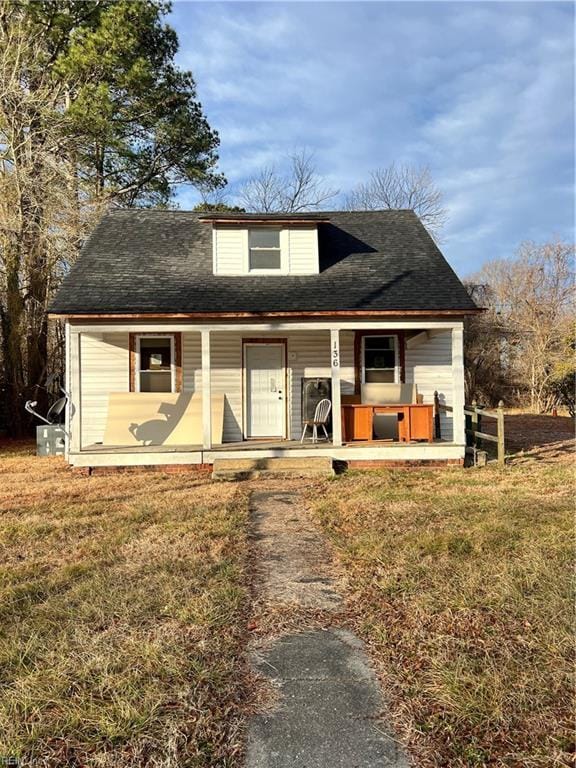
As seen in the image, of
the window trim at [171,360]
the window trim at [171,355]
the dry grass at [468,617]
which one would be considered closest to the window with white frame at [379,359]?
the window trim at [171,360]

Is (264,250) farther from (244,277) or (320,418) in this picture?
(320,418)

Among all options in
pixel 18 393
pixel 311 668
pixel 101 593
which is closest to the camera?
pixel 311 668

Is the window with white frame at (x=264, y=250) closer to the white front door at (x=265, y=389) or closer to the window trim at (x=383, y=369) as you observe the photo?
the white front door at (x=265, y=389)

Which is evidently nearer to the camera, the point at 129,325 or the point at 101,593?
the point at 101,593

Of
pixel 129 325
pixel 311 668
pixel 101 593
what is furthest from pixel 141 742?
pixel 129 325

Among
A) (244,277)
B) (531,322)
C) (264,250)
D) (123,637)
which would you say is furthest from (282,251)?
(531,322)

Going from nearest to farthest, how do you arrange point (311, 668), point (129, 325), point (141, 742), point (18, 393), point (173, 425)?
1. point (141, 742)
2. point (311, 668)
3. point (129, 325)
4. point (173, 425)
5. point (18, 393)

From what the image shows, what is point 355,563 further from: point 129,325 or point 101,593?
point 129,325

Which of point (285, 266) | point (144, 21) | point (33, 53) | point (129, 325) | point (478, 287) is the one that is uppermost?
point (144, 21)

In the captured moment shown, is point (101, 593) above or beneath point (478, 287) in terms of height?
beneath

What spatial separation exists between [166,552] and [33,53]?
1702 cm

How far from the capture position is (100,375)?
10.6 metres

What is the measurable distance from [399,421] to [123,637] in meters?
7.64

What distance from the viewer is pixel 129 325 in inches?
356
